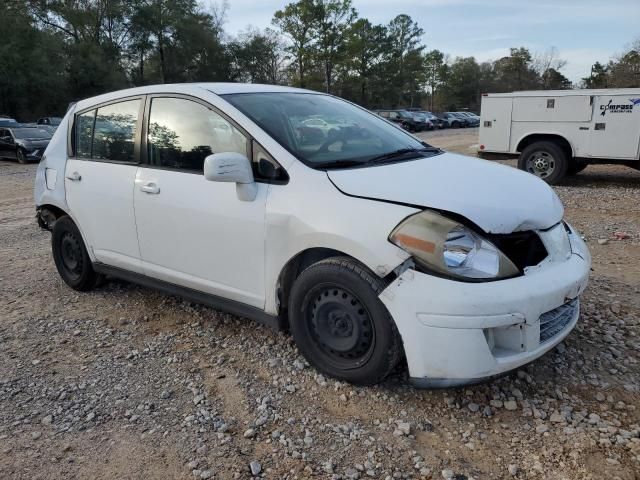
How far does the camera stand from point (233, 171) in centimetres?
292

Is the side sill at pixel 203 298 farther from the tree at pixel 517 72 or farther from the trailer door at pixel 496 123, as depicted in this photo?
the tree at pixel 517 72

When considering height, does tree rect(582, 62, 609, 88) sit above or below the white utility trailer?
above

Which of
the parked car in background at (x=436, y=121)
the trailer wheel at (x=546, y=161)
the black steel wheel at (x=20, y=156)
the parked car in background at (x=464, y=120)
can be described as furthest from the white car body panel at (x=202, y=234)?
the parked car in background at (x=464, y=120)

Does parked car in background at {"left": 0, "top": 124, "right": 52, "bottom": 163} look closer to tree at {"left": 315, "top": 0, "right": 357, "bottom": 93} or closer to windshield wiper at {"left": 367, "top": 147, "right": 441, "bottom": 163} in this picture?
windshield wiper at {"left": 367, "top": 147, "right": 441, "bottom": 163}

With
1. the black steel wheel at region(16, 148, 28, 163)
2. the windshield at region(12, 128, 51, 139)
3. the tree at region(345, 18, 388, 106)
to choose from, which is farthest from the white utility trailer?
the tree at region(345, 18, 388, 106)

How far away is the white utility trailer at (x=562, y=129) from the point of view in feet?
→ 29.9

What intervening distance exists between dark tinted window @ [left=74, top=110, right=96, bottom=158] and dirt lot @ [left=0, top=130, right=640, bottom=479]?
1345 mm

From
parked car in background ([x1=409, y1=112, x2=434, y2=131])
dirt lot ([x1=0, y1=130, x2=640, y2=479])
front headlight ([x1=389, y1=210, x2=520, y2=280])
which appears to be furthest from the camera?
parked car in background ([x1=409, y1=112, x2=434, y2=131])

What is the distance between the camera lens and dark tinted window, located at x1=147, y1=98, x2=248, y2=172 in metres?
3.27

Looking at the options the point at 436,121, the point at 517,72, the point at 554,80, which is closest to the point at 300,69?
the point at 436,121

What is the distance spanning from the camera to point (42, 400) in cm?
296

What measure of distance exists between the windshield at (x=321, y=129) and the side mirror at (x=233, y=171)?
11.0 inches

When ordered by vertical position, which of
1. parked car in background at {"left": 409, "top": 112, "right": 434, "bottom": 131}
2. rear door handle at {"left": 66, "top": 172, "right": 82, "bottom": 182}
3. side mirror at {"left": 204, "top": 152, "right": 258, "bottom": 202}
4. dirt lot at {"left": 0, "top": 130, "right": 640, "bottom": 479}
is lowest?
dirt lot at {"left": 0, "top": 130, "right": 640, "bottom": 479}

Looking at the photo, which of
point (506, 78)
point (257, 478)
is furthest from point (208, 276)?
point (506, 78)
